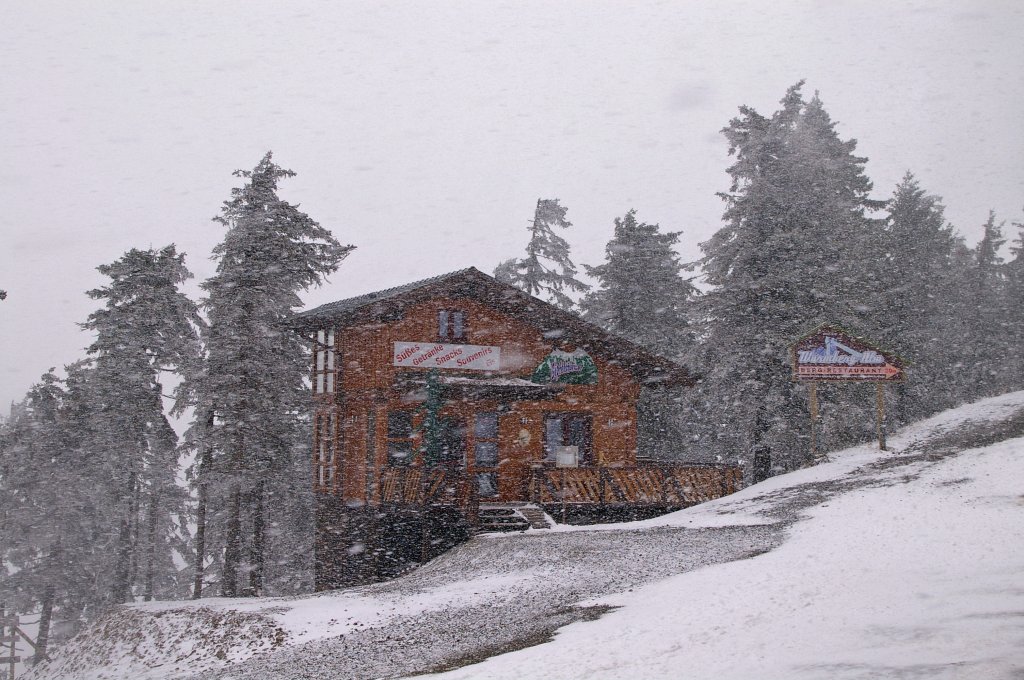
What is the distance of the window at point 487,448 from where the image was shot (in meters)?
24.9

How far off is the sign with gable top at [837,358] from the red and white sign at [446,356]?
28.5 ft

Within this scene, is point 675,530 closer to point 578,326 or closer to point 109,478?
point 578,326

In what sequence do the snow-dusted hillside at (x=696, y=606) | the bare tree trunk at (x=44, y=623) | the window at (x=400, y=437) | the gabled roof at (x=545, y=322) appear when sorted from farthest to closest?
the bare tree trunk at (x=44, y=623) < the gabled roof at (x=545, y=322) < the window at (x=400, y=437) < the snow-dusted hillside at (x=696, y=606)

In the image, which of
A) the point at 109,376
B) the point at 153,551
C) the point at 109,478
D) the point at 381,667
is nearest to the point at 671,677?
the point at 381,667

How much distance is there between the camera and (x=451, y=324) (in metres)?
25.9

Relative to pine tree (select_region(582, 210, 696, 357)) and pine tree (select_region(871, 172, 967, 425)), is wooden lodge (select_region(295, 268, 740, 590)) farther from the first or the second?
pine tree (select_region(871, 172, 967, 425))

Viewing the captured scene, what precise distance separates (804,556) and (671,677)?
19.1 ft

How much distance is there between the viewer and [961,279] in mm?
51469

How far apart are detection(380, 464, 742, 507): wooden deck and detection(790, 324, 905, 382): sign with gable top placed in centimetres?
423

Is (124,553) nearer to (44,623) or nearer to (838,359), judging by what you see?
(44,623)

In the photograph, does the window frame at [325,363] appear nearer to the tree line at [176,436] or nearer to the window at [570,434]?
the tree line at [176,436]

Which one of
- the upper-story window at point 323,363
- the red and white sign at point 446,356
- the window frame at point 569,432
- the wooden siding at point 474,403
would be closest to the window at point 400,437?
the wooden siding at point 474,403

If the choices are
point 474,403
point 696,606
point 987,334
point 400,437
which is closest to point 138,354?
point 400,437

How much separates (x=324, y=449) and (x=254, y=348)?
430 centimetres
